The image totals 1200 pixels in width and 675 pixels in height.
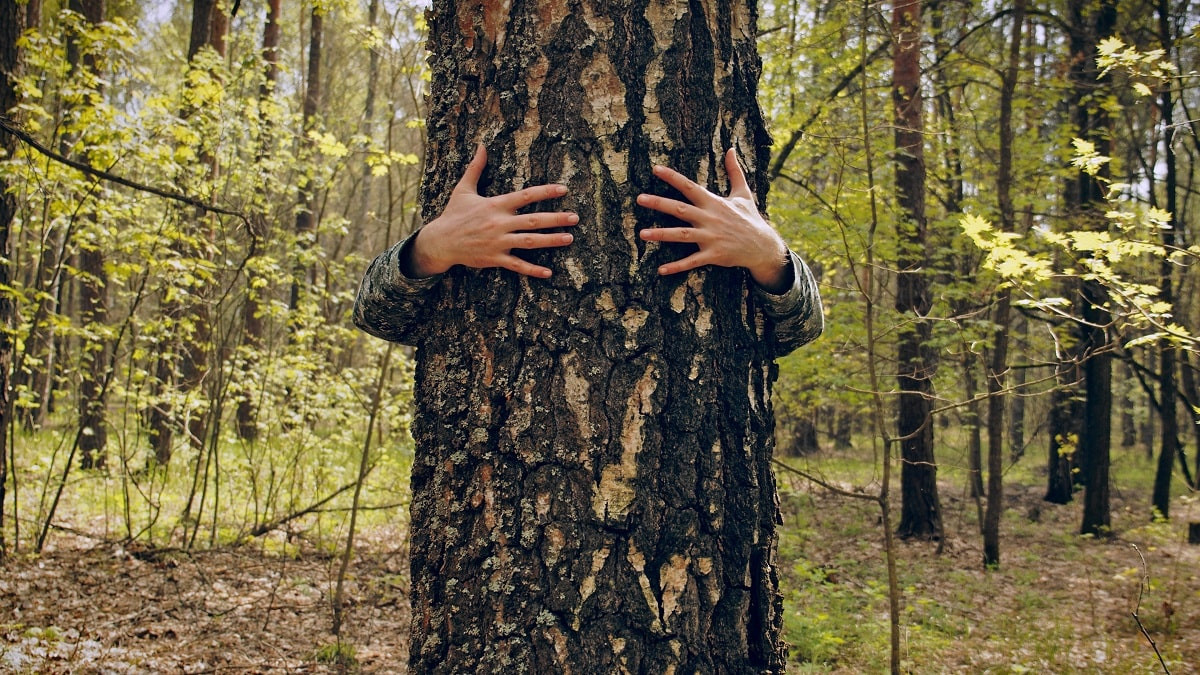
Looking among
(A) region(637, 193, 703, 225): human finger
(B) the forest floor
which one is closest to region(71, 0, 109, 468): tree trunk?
(B) the forest floor

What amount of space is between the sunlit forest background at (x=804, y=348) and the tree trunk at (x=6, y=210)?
0.03 metres

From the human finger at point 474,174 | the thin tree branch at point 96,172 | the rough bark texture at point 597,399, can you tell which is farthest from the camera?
the thin tree branch at point 96,172

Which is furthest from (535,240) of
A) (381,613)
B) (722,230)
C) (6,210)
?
(6,210)

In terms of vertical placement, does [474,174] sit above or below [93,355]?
above

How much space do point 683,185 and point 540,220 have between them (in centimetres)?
30

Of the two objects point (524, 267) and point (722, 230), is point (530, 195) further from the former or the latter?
point (722, 230)

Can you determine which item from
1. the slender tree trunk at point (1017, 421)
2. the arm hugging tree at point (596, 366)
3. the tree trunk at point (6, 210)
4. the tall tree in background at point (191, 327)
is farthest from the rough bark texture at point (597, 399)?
the slender tree trunk at point (1017, 421)

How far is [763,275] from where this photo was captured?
1572 mm

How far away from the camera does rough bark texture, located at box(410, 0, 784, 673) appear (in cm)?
138

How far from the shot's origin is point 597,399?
4.64 ft

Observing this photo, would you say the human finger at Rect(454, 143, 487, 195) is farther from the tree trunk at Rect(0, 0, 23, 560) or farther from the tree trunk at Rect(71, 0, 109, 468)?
the tree trunk at Rect(0, 0, 23, 560)

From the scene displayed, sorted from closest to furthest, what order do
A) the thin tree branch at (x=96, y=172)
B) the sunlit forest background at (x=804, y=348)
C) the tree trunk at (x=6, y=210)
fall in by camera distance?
the thin tree branch at (x=96, y=172), the sunlit forest background at (x=804, y=348), the tree trunk at (x=6, y=210)

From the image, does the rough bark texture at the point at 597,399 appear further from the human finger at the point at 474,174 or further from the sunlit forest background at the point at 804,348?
the sunlit forest background at the point at 804,348

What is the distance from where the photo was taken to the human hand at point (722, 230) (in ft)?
4.77
